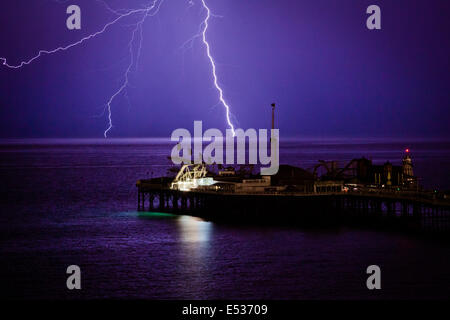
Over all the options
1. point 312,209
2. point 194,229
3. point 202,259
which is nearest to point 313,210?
point 312,209

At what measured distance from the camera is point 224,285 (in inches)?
1726

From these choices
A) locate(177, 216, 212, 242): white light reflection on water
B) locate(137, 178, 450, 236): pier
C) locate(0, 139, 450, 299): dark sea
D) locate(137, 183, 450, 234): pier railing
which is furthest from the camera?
locate(137, 183, 450, 234): pier railing

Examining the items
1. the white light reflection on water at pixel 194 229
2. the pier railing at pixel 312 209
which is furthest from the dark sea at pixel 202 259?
the pier railing at pixel 312 209

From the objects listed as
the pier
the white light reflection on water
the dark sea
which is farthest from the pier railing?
the white light reflection on water

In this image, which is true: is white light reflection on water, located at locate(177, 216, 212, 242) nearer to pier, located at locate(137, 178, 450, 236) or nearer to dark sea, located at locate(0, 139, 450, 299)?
dark sea, located at locate(0, 139, 450, 299)

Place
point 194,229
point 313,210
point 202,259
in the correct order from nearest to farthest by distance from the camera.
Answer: point 202,259 → point 194,229 → point 313,210

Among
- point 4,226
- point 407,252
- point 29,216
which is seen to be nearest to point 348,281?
point 407,252

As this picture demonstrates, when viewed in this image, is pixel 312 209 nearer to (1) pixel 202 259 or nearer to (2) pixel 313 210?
(2) pixel 313 210

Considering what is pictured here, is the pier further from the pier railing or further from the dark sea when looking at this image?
the dark sea

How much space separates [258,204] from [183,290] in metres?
28.4

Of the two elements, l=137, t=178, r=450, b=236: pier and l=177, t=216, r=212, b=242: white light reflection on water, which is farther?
l=137, t=178, r=450, b=236: pier

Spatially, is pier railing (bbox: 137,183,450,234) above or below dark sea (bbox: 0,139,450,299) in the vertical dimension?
above

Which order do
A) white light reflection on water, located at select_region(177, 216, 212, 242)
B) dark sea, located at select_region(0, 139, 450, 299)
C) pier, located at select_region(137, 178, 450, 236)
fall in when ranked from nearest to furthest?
dark sea, located at select_region(0, 139, 450, 299)
white light reflection on water, located at select_region(177, 216, 212, 242)
pier, located at select_region(137, 178, 450, 236)

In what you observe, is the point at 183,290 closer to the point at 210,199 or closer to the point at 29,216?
the point at 210,199
